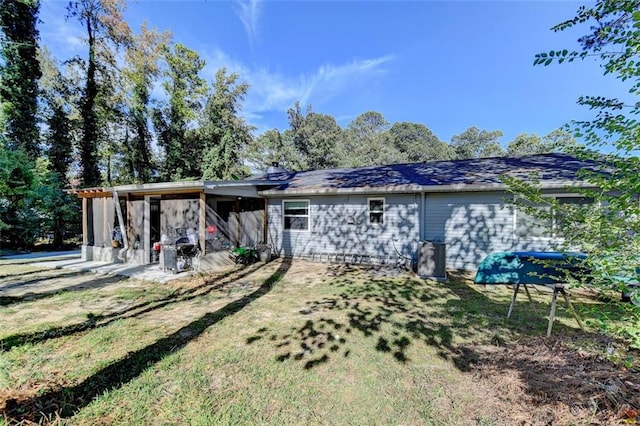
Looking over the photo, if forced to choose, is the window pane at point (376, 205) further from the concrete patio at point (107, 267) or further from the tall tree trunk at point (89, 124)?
the tall tree trunk at point (89, 124)

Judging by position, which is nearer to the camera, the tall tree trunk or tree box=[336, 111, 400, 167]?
the tall tree trunk

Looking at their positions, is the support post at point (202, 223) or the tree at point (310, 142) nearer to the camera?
the support post at point (202, 223)

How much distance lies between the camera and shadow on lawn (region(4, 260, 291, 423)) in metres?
2.29

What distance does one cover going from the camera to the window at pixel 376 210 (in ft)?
29.1

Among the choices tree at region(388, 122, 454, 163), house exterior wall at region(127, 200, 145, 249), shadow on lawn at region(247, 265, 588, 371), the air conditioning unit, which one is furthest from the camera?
tree at region(388, 122, 454, 163)

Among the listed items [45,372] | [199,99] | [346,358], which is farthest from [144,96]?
[346,358]

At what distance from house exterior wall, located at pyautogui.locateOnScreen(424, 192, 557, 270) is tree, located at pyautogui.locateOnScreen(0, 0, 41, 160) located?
57.0 ft

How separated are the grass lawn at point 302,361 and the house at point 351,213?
2528mm

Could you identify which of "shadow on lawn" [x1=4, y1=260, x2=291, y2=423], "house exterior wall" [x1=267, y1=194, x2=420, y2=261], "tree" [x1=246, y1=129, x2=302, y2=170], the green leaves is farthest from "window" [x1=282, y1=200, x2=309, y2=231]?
"tree" [x1=246, y1=129, x2=302, y2=170]

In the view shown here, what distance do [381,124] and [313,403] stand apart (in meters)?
40.3

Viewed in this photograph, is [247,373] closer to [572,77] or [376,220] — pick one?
[572,77]

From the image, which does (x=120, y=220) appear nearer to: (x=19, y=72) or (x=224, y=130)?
(x=19, y=72)

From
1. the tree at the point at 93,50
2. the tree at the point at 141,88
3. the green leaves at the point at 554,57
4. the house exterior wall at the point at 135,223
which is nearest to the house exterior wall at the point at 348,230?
the house exterior wall at the point at 135,223

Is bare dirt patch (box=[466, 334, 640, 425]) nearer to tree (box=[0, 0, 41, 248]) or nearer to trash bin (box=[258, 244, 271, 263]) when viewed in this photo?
trash bin (box=[258, 244, 271, 263])
